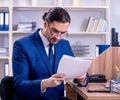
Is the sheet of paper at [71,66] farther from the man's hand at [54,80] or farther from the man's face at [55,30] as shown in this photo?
the man's face at [55,30]

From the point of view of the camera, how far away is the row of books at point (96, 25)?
3.89 metres

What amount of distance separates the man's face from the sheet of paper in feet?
0.79

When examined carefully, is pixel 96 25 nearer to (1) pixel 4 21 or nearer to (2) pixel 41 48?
(1) pixel 4 21

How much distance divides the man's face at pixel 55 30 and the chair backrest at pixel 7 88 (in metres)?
0.38

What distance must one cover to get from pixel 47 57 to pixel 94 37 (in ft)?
8.07

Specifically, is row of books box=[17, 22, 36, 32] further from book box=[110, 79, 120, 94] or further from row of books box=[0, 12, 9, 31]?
book box=[110, 79, 120, 94]

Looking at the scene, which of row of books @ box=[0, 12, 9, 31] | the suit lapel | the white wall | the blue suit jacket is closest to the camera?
the blue suit jacket

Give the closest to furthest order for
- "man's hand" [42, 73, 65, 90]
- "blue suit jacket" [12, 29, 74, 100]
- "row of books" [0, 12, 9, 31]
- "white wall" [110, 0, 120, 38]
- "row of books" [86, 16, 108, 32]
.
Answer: "man's hand" [42, 73, 65, 90], "blue suit jacket" [12, 29, 74, 100], "row of books" [0, 12, 9, 31], "row of books" [86, 16, 108, 32], "white wall" [110, 0, 120, 38]

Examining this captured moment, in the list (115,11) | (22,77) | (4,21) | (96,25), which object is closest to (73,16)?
(96,25)

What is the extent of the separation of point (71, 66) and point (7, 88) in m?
0.43

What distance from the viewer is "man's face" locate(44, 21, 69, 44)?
1.68 meters

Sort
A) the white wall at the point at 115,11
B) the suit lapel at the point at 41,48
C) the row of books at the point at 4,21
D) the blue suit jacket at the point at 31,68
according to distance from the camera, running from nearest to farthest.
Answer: the blue suit jacket at the point at 31,68, the suit lapel at the point at 41,48, the row of books at the point at 4,21, the white wall at the point at 115,11

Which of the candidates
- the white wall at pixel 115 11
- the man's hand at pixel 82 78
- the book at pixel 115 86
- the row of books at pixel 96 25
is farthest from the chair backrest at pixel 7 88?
the white wall at pixel 115 11

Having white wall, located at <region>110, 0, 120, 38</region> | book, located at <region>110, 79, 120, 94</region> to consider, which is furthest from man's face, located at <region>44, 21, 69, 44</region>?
white wall, located at <region>110, 0, 120, 38</region>
